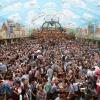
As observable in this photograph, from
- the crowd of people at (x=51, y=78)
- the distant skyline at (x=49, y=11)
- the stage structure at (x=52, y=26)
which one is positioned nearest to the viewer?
the crowd of people at (x=51, y=78)

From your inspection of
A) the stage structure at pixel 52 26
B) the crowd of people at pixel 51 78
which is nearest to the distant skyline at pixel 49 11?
the stage structure at pixel 52 26

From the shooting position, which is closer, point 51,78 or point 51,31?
point 51,78

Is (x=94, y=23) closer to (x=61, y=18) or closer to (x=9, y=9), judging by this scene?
(x=61, y=18)

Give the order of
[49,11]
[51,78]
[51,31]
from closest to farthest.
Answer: [51,78] < [51,31] < [49,11]

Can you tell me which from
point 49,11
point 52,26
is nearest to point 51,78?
→ point 52,26

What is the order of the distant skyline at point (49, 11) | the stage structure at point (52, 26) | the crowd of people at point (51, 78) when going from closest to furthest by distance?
1. the crowd of people at point (51, 78)
2. the distant skyline at point (49, 11)
3. the stage structure at point (52, 26)

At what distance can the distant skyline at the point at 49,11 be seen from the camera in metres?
20.0

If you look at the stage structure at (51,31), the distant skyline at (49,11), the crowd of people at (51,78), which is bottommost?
the crowd of people at (51,78)

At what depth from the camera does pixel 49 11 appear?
909 inches

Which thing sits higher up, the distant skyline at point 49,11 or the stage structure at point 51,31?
the distant skyline at point 49,11

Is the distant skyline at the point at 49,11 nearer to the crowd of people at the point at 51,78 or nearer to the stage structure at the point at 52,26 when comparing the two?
the stage structure at the point at 52,26

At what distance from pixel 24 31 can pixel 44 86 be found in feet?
35.6

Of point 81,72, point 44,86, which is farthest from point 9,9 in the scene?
point 44,86

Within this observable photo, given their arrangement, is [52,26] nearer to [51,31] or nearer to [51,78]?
[51,31]
